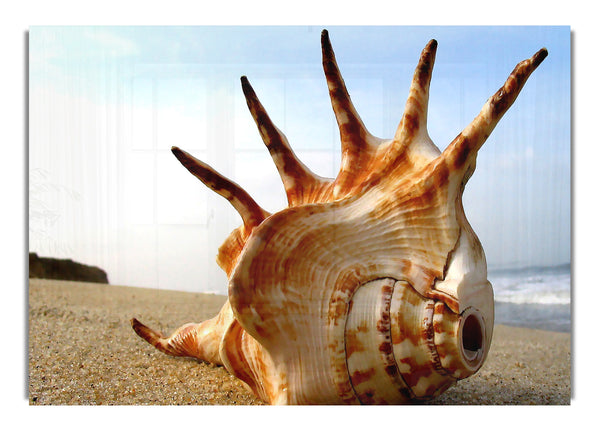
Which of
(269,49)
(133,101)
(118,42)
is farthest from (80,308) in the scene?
(269,49)

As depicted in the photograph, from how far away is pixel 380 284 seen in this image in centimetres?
164

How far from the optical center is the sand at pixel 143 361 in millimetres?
2031

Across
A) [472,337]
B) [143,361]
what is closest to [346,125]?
[472,337]

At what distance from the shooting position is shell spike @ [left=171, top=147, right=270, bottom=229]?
182 cm

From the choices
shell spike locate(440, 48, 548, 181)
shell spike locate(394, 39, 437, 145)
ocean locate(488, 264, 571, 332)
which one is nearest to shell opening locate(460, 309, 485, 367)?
shell spike locate(440, 48, 548, 181)

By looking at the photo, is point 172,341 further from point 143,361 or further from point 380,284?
point 380,284

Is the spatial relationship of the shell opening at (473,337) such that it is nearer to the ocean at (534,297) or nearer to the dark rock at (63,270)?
the ocean at (534,297)

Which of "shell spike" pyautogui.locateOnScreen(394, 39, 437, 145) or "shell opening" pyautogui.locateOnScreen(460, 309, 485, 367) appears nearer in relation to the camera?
"shell opening" pyautogui.locateOnScreen(460, 309, 485, 367)

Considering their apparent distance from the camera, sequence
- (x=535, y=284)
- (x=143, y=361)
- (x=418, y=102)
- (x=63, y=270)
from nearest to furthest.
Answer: (x=418, y=102) < (x=143, y=361) < (x=535, y=284) < (x=63, y=270)

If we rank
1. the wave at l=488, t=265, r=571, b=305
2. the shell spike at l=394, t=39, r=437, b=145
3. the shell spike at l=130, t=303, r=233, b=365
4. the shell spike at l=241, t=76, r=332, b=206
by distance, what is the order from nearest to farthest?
1. the shell spike at l=394, t=39, r=437, b=145
2. the shell spike at l=241, t=76, r=332, b=206
3. the shell spike at l=130, t=303, r=233, b=365
4. the wave at l=488, t=265, r=571, b=305

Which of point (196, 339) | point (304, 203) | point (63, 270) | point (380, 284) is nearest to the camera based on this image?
point (380, 284)

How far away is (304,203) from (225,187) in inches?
10.6

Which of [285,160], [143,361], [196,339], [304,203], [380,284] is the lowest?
[143,361]

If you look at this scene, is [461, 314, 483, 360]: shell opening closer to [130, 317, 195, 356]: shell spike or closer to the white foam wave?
the white foam wave
